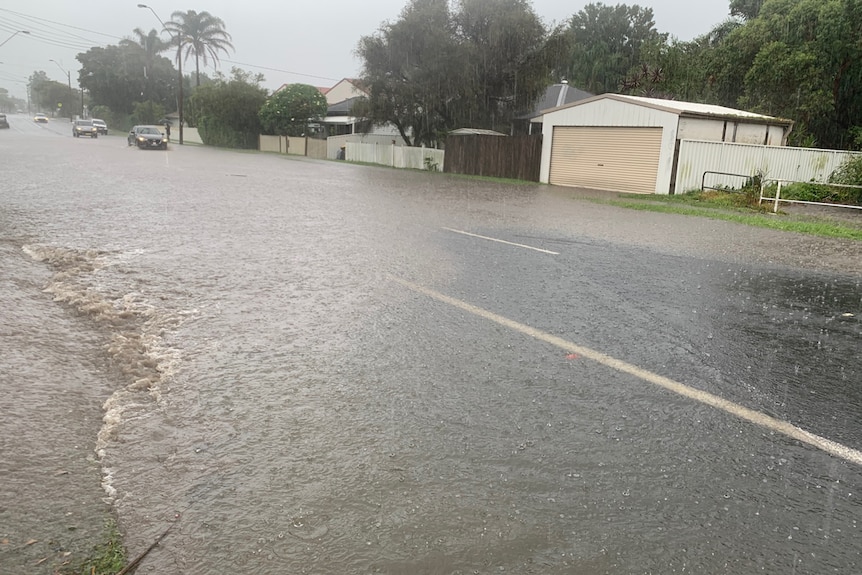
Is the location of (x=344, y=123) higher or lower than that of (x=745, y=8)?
lower

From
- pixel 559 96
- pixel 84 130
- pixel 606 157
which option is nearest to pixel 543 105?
pixel 559 96

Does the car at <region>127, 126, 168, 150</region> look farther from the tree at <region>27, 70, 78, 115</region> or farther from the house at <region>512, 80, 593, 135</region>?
the tree at <region>27, 70, 78, 115</region>

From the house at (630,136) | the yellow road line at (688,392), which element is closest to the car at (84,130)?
the house at (630,136)

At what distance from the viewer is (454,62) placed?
33781mm

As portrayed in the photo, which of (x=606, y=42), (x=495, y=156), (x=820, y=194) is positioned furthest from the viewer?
(x=606, y=42)

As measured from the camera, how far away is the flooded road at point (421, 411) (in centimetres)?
292

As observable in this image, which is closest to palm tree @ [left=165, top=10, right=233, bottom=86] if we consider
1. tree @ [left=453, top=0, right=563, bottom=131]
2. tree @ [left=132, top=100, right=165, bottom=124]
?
tree @ [left=132, top=100, right=165, bottom=124]

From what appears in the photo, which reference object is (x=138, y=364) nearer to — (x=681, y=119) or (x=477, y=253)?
(x=477, y=253)

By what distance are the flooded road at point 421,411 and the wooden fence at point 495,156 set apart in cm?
1992

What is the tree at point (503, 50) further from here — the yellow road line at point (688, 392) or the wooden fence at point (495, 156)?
the yellow road line at point (688, 392)

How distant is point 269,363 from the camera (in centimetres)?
488

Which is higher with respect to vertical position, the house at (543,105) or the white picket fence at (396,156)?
the house at (543,105)

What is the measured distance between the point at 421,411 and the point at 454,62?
105 feet

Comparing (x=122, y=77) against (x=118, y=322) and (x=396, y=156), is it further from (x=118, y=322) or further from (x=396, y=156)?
(x=118, y=322)
